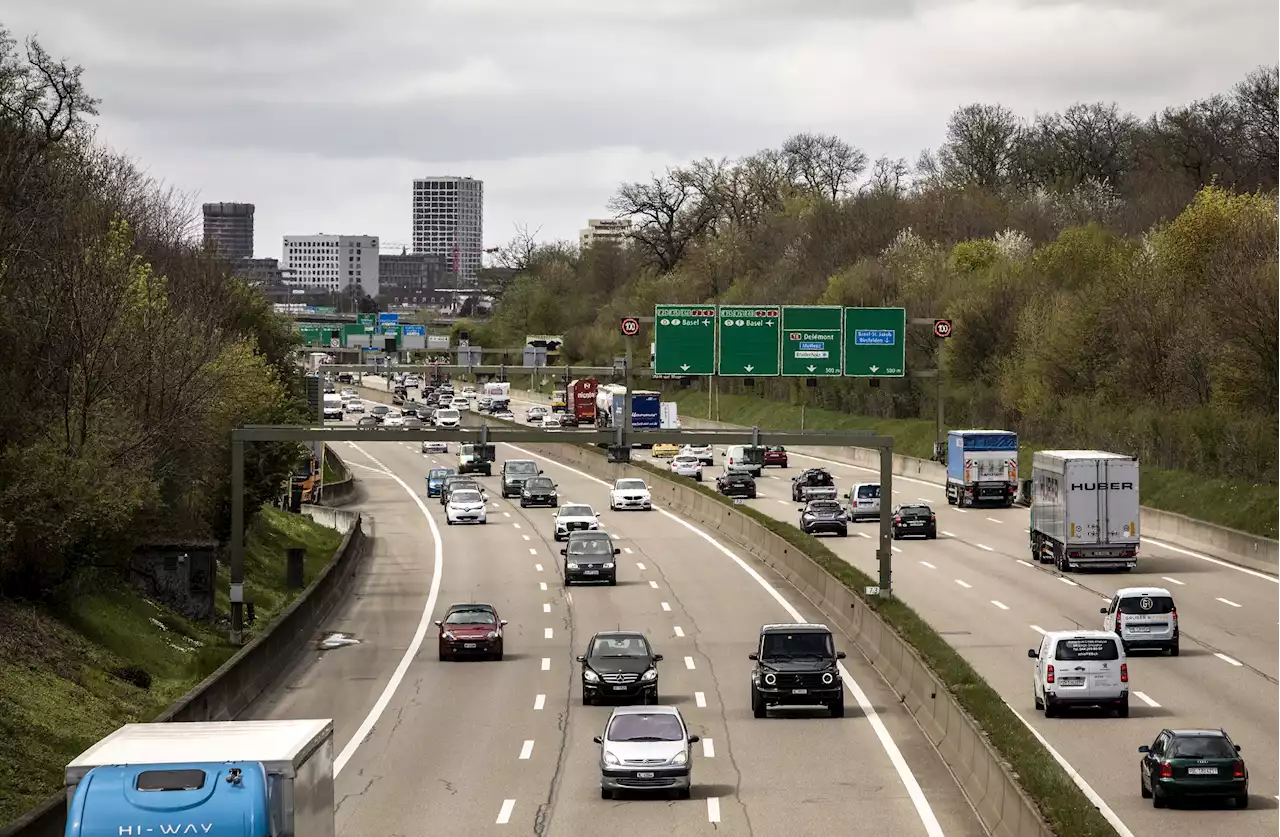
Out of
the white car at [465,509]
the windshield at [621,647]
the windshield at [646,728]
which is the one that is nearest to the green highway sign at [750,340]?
the windshield at [621,647]

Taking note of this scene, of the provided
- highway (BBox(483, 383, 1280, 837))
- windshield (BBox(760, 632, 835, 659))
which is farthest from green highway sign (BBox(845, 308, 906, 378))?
windshield (BBox(760, 632, 835, 659))

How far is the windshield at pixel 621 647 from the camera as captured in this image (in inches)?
1515

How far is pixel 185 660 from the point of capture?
43562 millimetres

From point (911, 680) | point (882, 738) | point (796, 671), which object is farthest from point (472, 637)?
point (882, 738)

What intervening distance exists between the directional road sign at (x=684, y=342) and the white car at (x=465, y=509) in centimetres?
2852

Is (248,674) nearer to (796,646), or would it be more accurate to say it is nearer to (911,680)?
(796,646)

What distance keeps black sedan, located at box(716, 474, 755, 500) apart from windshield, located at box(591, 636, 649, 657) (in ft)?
169

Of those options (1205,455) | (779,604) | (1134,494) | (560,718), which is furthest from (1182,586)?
(560,718)

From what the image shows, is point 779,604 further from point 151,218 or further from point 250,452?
point 151,218

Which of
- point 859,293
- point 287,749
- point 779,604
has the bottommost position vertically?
point 779,604

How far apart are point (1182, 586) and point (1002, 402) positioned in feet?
159

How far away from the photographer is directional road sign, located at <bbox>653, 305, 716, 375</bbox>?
192ft

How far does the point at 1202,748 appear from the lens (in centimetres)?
2662

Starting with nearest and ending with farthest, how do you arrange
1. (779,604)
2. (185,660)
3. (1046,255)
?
(185,660)
(779,604)
(1046,255)
